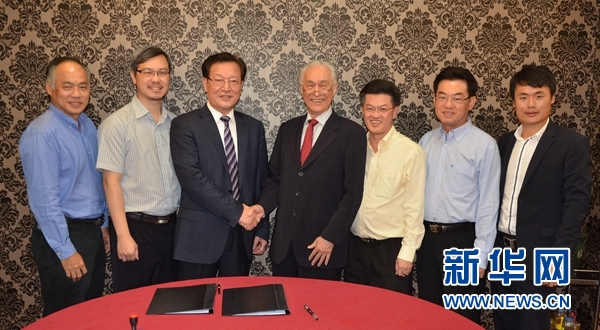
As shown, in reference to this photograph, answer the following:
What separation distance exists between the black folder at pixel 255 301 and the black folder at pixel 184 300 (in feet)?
0.21

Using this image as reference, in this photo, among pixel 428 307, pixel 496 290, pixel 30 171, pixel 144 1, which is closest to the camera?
pixel 428 307

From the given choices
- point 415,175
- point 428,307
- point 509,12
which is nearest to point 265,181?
point 415,175

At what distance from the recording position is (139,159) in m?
2.84

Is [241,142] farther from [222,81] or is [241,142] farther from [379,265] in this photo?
[379,265]

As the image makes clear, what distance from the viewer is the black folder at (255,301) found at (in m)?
1.79

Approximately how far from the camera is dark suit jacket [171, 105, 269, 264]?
2.73 m

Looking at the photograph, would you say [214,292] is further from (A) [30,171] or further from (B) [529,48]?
(B) [529,48]

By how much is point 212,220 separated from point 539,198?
1829 millimetres

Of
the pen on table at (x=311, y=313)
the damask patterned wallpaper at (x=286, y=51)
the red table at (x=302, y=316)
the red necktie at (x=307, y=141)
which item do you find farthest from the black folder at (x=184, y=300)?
the damask patterned wallpaper at (x=286, y=51)

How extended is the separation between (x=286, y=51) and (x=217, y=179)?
4.04 ft

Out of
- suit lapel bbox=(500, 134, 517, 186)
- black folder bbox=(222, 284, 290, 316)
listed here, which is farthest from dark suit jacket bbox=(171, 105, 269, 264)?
suit lapel bbox=(500, 134, 517, 186)

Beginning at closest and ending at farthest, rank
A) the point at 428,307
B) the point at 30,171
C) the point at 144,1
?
the point at 428,307 < the point at 30,171 < the point at 144,1

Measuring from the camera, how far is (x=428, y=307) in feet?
6.23

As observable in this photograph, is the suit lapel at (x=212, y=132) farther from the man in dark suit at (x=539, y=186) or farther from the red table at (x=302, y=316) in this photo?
the man in dark suit at (x=539, y=186)
